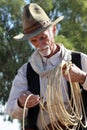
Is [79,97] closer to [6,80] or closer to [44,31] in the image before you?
[44,31]

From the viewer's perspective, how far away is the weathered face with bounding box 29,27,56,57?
10.2 feet

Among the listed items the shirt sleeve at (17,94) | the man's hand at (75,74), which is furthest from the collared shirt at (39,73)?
the man's hand at (75,74)

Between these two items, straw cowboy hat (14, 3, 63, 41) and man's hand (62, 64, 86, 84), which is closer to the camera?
man's hand (62, 64, 86, 84)

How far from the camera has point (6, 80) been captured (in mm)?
16953

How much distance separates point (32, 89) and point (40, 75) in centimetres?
11

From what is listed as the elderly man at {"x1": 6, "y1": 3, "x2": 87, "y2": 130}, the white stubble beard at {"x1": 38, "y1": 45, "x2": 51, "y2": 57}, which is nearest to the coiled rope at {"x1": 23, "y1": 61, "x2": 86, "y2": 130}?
the elderly man at {"x1": 6, "y1": 3, "x2": 87, "y2": 130}

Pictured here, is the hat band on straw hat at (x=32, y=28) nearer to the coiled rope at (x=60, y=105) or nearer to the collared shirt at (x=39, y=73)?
the collared shirt at (x=39, y=73)

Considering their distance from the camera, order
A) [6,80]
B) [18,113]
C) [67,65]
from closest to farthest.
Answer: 1. [67,65]
2. [18,113]
3. [6,80]

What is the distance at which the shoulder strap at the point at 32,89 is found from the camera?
3.16 m

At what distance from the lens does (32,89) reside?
10.5 ft

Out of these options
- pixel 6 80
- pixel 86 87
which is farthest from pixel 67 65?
pixel 6 80

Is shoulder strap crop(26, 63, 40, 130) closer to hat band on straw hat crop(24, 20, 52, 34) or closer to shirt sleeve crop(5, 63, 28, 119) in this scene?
shirt sleeve crop(5, 63, 28, 119)

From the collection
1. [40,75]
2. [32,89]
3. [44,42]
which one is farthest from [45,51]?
[32,89]

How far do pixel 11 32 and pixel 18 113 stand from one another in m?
14.4
